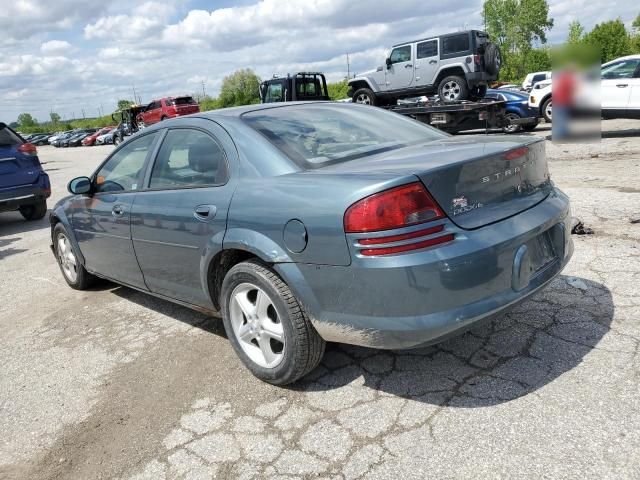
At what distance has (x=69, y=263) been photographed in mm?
4945

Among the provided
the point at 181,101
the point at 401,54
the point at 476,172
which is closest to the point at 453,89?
the point at 401,54

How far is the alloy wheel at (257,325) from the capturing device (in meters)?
2.79

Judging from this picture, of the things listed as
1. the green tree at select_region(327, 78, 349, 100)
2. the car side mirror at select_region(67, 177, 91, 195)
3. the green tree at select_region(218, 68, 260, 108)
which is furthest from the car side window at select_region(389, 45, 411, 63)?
the green tree at select_region(218, 68, 260, 108)

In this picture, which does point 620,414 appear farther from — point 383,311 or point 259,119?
point 259,119

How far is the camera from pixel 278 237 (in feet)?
8.43

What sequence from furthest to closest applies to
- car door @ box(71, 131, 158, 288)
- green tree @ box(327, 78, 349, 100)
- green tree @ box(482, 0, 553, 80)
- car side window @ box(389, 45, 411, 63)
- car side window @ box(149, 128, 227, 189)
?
1. green tree @ box(327, 78, 349, 100)
2. green tree @ box(482, 0, 553, 80)
3. car side window @ box(389, 45, 411, 63)
4. car door @ box(71, 131, 158, 288)
5. car side window @ box(149, 128, 227, 189)

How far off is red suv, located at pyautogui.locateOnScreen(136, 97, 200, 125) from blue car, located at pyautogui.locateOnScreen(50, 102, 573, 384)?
86.4ft

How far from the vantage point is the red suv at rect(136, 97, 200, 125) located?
94.1ft

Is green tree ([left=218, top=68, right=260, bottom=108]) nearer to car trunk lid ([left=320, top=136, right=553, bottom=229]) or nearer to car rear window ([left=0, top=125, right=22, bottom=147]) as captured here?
car rear window ([left=0, top=125, right=22, bottom=147])

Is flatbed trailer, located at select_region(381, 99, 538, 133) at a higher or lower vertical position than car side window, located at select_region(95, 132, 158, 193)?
lower

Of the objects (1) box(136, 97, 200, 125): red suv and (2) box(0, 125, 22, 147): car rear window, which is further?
(1) box(136, 97, 200, 125): red suv

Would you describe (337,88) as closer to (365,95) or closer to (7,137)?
(365,95)

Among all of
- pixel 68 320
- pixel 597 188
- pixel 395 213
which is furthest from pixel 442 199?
pixel 597 188

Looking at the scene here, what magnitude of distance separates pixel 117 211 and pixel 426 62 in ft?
40.2
